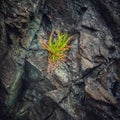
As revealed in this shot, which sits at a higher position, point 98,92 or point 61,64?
point 98,92

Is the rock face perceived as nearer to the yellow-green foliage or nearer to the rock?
the rock

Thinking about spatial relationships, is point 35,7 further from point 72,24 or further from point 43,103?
point 43,103

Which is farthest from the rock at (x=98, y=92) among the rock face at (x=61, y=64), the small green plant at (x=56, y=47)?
the small green plant at (x=56, y=47)

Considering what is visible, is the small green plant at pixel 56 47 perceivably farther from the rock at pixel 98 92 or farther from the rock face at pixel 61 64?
the rock at pixel 98 92

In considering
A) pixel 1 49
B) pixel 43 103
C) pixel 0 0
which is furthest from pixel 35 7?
pixel 43 103

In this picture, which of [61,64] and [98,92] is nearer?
[98,92]

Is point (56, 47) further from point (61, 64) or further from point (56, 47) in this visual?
point (61, 64)

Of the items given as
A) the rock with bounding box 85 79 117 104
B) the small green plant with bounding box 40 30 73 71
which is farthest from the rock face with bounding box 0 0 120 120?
the small green plant with bounding box 40 30 73 71

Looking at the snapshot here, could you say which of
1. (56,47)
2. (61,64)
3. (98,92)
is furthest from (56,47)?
(98,92)
